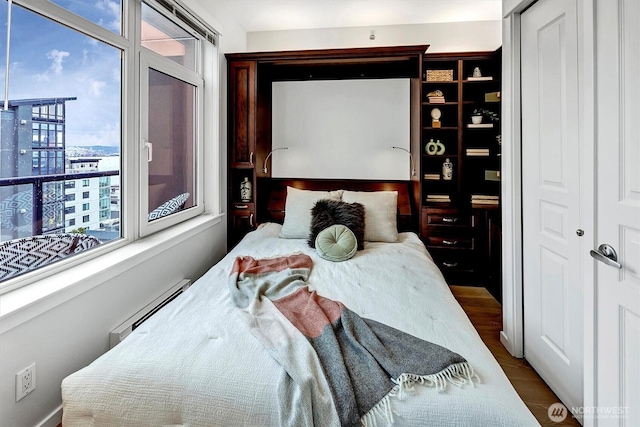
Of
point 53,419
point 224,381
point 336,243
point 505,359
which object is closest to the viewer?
point 224,381

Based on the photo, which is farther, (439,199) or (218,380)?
(439,199)

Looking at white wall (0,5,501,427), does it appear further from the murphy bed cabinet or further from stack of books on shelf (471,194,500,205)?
stack of books on shelf (471,194,500,205)

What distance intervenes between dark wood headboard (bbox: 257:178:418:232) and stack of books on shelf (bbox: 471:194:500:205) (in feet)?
1.86

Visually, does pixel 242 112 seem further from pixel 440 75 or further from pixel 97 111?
pixel 440 75

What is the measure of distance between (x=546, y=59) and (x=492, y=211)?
1.64 metres

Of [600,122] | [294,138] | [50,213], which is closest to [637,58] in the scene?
[600,122]

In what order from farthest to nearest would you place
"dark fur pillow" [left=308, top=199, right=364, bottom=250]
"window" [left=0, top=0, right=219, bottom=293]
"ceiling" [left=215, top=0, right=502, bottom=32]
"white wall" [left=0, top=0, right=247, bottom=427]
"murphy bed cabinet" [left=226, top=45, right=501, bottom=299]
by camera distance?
"murphy bed cabinet" [left=226, top=45, right=501, bottom=299], "ceiling" [left=215, top=0, right=502, bottom=32], "dark fur pillow" [left=308, top=199, right=364, bottom=250], "window" [left=0, top=0, right=219, bottom=293], "white wall" [left=0, top=0, right=247, bottom=427]

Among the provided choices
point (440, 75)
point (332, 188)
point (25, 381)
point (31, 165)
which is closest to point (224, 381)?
point (25, 381)

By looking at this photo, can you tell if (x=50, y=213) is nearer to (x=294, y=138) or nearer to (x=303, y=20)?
(x=294, y=138)

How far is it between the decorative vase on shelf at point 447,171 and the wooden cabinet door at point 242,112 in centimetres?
190

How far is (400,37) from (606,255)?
3.09 metres

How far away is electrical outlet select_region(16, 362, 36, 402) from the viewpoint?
1.40 meters

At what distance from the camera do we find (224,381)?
120cm

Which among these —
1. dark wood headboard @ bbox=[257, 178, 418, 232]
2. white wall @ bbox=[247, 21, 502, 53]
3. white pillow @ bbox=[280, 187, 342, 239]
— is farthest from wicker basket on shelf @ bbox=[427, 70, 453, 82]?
white pillow @ bbox=[280, 187, 342, 239]
